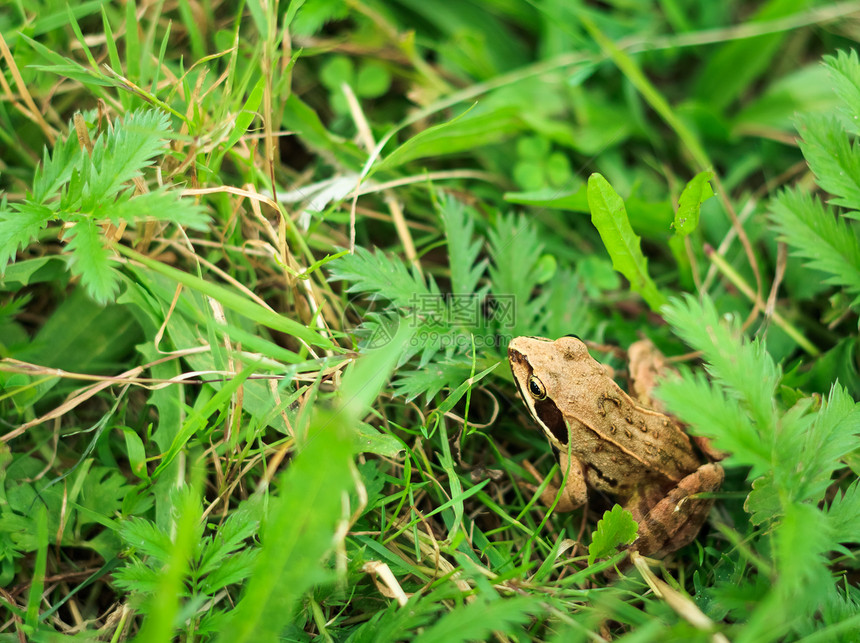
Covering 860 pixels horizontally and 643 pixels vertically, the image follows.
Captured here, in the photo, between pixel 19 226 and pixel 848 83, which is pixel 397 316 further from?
pixel 848 83

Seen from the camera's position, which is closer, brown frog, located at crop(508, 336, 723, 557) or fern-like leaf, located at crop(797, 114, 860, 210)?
fern-like leaf, located at crop(797, 114, 860, 210)

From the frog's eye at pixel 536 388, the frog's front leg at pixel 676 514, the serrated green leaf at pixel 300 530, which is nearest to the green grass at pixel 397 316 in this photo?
the serrated green leaf at pixel 300 530

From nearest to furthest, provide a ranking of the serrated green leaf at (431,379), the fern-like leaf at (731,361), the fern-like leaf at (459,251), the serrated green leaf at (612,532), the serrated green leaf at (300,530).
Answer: the serrated green leaf at (300,530)
the fern-like leaf at (731,361)
the serrated green leaf at (612,532)
the serrated green leaf at (431,379)
the fern-like leaf at (459,251)

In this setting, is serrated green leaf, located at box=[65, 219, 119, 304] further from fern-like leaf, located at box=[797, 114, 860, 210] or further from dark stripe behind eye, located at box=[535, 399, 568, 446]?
fern-like leaf, located at box=[797, 114, 860, 210]

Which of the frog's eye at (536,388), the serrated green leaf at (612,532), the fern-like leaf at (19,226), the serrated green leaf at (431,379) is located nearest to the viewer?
the fern-like leaf at (19,226)

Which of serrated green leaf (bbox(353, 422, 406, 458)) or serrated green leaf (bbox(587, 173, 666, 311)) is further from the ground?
serrated green leaf (bbox(587, 173, 666, 311))

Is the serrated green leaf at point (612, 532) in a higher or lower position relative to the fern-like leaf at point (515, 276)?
lower
